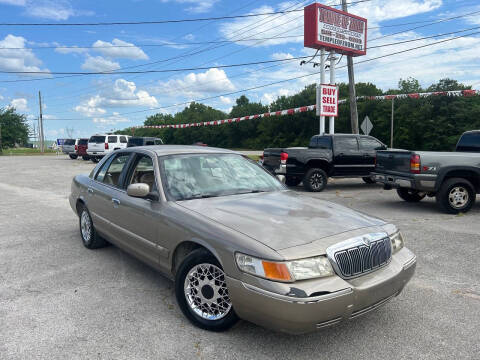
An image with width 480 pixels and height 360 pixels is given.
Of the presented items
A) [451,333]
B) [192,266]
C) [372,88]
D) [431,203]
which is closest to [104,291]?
[192,266]

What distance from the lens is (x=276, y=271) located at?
2615mm

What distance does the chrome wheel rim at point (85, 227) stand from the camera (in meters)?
5.44

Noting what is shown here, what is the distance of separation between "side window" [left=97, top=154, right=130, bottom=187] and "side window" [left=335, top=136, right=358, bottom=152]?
29.0ft

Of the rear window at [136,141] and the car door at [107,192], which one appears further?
the rear window at [136,141]

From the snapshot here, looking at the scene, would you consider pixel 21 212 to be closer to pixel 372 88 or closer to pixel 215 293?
pixel 215 293

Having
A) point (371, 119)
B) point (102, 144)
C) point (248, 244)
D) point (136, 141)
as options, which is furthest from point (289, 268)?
point (371, 119)

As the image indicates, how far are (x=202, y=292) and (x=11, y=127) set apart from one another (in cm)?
7924

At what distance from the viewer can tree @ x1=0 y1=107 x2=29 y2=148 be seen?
69.5 meters

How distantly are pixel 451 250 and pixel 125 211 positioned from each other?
4.43 metres

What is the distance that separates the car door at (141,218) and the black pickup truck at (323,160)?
7759mm

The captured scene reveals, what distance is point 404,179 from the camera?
8.32m

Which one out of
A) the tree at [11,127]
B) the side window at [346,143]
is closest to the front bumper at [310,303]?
the side window at [346,143]

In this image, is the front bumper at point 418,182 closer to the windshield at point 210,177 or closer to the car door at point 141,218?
the windshield at point 210,177

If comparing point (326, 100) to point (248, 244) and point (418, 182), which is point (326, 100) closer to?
point (418, 182)
